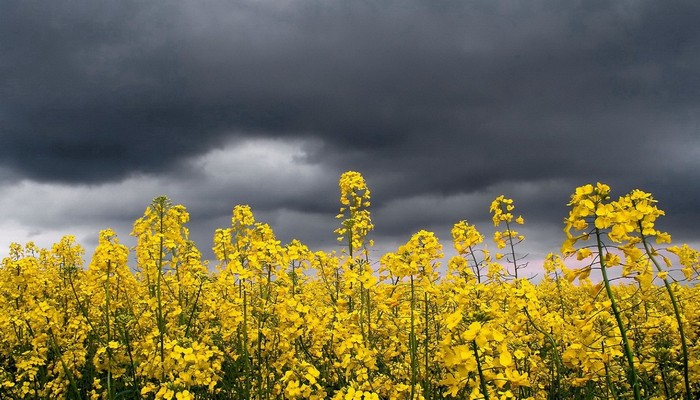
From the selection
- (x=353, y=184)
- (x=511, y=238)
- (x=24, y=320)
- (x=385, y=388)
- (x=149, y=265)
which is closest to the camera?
(x=385, y=388)

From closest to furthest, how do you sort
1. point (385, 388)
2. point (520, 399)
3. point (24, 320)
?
point (385, 388) < point (520, 399) < point (24, 320)

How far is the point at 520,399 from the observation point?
546 centimetres

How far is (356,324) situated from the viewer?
18.5 feet

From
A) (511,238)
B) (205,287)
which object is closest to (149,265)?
(205,287)

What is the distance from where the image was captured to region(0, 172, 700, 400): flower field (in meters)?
3.59

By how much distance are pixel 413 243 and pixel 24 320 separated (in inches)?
196

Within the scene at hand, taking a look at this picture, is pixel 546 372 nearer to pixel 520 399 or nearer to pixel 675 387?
pixel 520 399

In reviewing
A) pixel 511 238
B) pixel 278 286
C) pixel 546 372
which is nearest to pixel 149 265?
pixel 278 286

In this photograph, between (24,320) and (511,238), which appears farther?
(511,238)

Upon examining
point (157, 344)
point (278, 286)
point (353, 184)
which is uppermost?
point (353, 184)

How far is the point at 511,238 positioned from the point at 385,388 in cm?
423

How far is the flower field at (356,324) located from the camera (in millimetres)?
3592

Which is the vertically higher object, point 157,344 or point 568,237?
point 568,237

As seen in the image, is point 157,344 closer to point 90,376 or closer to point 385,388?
point 385,388
